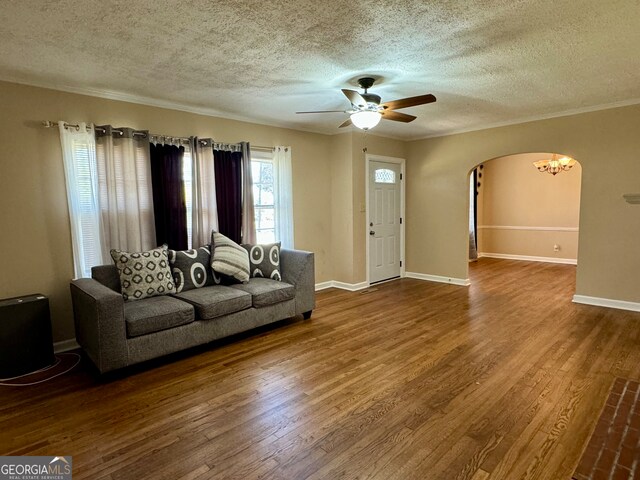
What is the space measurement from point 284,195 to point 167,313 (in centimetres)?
251

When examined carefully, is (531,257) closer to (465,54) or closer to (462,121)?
(462,121)

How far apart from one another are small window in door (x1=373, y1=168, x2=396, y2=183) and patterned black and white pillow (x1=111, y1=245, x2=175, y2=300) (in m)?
3.67

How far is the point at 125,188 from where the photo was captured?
3.69 metres

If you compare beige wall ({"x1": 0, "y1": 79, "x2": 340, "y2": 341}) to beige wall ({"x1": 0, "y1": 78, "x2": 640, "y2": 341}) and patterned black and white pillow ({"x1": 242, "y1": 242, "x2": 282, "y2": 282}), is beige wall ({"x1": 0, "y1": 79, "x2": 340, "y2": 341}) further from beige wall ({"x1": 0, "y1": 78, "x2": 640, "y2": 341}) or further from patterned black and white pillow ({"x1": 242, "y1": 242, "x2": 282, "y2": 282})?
patterned black and white pillow ({"x1": 242, "y1": 242, "x2": 282, "y2": 282})

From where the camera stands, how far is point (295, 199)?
5.34 metres

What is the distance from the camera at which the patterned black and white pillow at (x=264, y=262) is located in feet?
14.0

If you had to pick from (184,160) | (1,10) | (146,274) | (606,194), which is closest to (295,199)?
(184,160)

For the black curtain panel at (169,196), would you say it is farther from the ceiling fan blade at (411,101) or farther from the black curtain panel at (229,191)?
the ceiling fan blade at (411,101)

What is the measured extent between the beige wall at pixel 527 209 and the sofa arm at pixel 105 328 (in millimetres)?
7939

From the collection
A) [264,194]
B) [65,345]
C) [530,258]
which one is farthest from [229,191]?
[530,258]

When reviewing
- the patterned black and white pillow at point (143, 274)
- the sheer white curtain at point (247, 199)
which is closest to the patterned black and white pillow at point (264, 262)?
the sheer white curtain at point (247, 199)

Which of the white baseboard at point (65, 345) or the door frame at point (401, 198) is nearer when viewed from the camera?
the white baseboard at point (65, 345)

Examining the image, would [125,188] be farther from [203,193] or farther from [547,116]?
[547,116]

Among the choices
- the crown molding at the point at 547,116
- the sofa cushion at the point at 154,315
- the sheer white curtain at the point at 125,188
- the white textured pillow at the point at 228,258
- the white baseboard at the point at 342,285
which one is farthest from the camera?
the white baseboard at the point at 342,285
